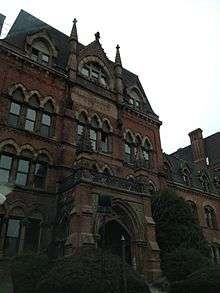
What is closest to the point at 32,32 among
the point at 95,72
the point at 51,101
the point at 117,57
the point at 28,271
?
the point at 51,101

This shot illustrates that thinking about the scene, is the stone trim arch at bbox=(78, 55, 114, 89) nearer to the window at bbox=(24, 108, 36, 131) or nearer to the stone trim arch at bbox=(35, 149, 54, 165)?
the window at bbox=(24, 108, 36, 131)

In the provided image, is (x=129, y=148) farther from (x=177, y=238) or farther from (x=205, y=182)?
(x=205, y=182)

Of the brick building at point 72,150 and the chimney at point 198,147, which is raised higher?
the chimney at point 198,147

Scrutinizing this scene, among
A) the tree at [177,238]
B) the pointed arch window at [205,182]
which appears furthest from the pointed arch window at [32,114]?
the pointed arch window at [205,182]

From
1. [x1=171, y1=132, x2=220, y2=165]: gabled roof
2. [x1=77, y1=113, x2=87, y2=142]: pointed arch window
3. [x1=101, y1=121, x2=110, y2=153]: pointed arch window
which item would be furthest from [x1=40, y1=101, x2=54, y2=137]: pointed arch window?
[x1=171, y1=132, x2=220, y2=165]: gabled roof

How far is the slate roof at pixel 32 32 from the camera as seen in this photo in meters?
26.1

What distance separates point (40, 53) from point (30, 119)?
20.1 ft

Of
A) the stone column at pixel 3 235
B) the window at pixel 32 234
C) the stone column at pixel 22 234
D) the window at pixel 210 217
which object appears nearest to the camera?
the stone column at pixel 3 235

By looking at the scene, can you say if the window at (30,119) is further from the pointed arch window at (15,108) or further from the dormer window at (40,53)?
the dormer window at (40,53)

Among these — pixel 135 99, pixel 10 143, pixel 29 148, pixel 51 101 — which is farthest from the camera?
pixel 135 99

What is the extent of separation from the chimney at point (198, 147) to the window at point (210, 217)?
543 inches

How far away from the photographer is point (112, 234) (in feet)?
71.3

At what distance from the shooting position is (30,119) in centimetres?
2350

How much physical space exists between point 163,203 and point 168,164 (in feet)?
38.1
